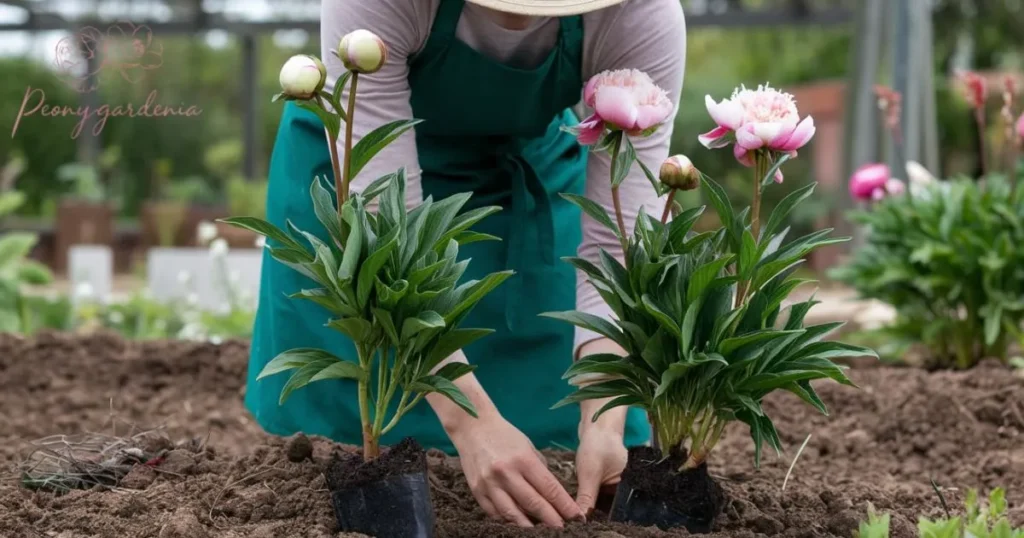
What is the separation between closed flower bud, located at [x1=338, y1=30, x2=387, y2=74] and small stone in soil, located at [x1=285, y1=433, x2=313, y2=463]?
0.75m

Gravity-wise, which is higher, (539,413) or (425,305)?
(425,305)

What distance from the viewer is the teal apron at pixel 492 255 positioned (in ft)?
7.93

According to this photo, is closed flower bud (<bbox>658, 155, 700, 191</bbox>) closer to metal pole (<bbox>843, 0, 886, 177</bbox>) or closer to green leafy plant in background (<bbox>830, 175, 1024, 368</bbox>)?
green leafy plant in background (<bbox>830, 175, 1024, 368</bbox>)

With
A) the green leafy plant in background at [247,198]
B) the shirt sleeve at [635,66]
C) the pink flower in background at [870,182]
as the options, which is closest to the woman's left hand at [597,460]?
the shirt sleeve at [635,66]

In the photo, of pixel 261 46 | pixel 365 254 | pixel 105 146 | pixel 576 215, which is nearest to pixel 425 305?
pixel 365 254

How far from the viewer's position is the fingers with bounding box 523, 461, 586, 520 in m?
1.85

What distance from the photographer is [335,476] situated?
1.80 m

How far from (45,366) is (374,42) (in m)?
2.65

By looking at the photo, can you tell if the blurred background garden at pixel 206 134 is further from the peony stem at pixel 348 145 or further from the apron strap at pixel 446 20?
the peony stem at pixel 348 145

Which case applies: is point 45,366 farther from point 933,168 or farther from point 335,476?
point 933,168

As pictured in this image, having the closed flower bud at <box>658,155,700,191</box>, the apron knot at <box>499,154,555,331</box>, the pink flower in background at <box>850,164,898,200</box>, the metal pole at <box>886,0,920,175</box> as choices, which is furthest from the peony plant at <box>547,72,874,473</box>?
the metal pole at <box>886,0,920,175</box>

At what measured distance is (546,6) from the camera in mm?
1844

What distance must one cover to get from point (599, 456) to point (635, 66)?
66cm

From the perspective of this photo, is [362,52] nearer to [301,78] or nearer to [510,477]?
[301,78]
